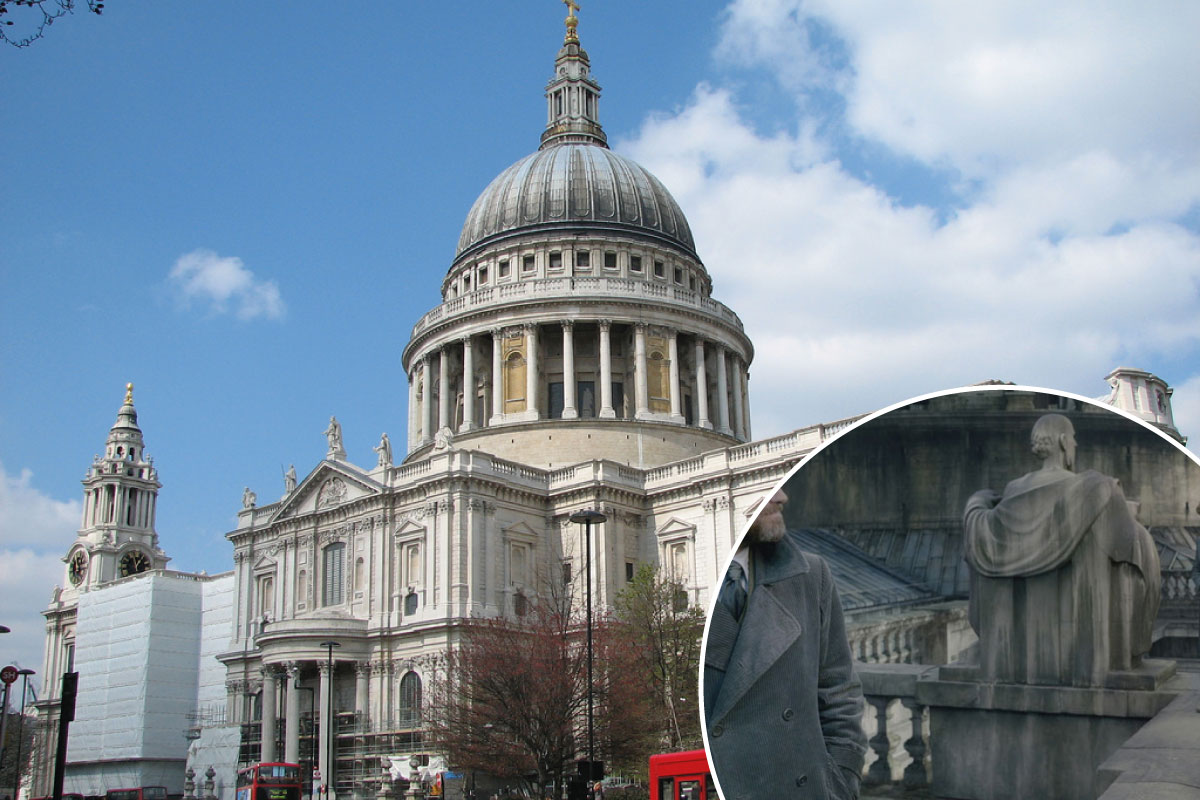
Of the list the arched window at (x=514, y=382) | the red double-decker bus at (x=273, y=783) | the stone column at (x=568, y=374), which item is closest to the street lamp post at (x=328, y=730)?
the red double-decker bus at (x=273, y=783)

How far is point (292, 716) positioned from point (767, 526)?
5418cm

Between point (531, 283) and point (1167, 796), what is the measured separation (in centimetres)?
6666

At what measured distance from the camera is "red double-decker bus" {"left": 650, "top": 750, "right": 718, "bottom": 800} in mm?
23562

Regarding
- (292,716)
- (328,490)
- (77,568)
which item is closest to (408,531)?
(328,490)

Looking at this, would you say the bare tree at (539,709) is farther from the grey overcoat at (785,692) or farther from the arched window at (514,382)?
the grey overcoat at (785,692)

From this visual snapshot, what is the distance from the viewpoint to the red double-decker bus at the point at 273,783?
47.7 metres

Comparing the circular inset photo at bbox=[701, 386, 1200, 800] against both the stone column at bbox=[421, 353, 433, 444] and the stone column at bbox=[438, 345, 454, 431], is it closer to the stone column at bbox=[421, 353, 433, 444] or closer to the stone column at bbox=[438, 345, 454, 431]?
the stone column at bbox=[438, 345, 454, 431]

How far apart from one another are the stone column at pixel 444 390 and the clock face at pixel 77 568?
4428cm

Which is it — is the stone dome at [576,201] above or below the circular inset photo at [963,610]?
above

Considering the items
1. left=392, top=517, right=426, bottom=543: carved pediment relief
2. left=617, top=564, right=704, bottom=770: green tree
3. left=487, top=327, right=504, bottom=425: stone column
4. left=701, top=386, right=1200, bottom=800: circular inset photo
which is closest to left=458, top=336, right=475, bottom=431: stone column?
left=487, top=327, right=504, bottom=425: stone column

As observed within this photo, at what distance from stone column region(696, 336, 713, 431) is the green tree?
70.8 ft

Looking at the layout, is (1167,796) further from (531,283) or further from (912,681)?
(531,283)

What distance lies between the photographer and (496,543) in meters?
56.8

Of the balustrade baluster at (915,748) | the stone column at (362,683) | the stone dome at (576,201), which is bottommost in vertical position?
the balustrade baluster at (915,748)
